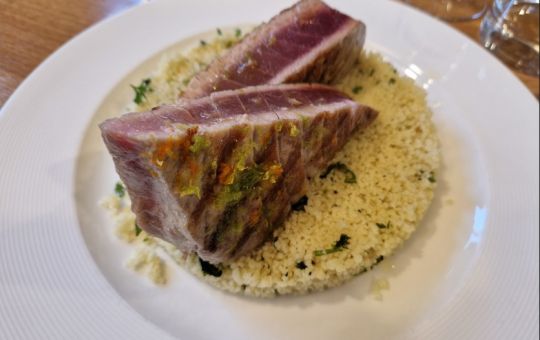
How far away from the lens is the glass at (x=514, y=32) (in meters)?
3.40

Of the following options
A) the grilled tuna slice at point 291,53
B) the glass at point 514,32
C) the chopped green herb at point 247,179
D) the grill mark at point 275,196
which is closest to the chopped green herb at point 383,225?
the grill mark at point 275,196

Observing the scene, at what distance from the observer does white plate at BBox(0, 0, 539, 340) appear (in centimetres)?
192

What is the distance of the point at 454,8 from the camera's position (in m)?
3.79

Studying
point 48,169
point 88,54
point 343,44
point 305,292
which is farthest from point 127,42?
point 305,292

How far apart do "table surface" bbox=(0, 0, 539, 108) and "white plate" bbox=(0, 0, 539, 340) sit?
0.18 meters

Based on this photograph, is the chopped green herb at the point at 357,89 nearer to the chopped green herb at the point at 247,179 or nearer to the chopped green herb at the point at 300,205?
the chopped green herb at the point at 300,205

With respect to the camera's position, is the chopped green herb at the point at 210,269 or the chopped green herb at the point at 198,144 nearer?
the chopped green herb at the point at 198,144

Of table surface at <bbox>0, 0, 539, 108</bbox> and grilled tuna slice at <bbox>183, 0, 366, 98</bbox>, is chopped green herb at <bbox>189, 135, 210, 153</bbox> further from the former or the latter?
table surface at <bbox>0, 0, 539, 108</bbox>

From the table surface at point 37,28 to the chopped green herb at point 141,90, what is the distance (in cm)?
74

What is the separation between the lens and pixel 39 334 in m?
1.73

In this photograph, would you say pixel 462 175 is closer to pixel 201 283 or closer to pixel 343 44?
pixel 343 44

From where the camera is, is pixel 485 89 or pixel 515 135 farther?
pixel 485 89

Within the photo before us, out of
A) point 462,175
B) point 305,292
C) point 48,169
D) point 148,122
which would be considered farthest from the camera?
point 462,175

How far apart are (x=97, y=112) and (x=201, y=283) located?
4.38 ft
